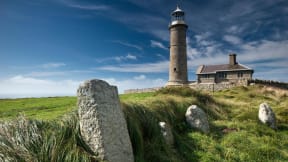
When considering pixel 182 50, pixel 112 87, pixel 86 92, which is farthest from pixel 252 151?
pixel 182 50

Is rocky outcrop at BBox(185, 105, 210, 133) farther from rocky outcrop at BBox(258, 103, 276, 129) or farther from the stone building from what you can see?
the stone building

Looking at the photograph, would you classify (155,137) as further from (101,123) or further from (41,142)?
(41,142)

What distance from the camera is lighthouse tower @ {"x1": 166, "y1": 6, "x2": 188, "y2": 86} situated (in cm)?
3809

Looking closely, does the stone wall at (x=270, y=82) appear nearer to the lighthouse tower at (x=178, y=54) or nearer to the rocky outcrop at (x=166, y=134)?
the lighthouse tower at (x=178, y=54)

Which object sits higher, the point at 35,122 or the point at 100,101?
the point at 100,101

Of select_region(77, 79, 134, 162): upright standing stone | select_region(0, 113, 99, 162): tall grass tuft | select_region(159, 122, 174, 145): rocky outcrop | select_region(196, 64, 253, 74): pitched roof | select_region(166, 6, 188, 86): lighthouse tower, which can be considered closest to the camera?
select_region(0, 113, 99, 162): tall grass tuft

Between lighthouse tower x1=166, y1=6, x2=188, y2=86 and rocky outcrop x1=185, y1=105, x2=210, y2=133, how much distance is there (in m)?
29.0

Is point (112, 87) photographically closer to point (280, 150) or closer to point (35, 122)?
point (35, 122)

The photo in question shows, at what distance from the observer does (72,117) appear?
5.12m

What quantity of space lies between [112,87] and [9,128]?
246 cm

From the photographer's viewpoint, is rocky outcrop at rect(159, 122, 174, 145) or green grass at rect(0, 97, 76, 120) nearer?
rocky outcrop at rect(159, 122, 174, 145)

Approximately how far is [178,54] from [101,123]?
3494 cm

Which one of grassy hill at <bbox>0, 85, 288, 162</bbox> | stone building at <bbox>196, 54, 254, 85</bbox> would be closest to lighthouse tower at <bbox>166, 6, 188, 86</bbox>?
stone building at <bbox>196, 54, 254, 85</bbox>

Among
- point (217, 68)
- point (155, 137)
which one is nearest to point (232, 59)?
point (217, 68)
